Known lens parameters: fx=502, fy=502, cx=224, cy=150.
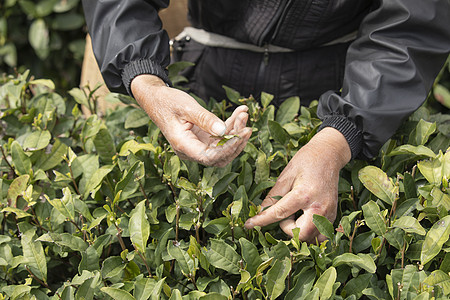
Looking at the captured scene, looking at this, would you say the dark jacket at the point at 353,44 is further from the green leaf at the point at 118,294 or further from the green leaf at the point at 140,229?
the green leaf at the point at 118,294

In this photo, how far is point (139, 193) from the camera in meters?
1.44

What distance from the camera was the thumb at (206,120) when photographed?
1.23 meters

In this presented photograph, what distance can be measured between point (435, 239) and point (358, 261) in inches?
8.0

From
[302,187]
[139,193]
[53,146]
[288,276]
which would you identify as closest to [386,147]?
[302,187]

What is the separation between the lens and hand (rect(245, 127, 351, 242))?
132 centimetres

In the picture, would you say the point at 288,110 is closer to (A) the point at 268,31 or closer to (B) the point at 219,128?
(A) the point at 268,31

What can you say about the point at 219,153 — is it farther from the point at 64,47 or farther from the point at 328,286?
the point at 64,47

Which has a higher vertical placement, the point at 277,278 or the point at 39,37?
the point at 277,278

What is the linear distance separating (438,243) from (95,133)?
107 centimetres

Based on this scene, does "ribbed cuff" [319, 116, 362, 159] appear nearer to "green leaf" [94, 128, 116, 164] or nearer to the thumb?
the thumb

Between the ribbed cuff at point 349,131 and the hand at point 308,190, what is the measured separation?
3 cm

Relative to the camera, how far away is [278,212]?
131 cm

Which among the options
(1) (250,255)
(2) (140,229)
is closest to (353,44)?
(1) (250,255)

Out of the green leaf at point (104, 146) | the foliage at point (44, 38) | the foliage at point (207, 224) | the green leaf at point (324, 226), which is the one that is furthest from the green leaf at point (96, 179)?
the foliage at point (44, 38)
